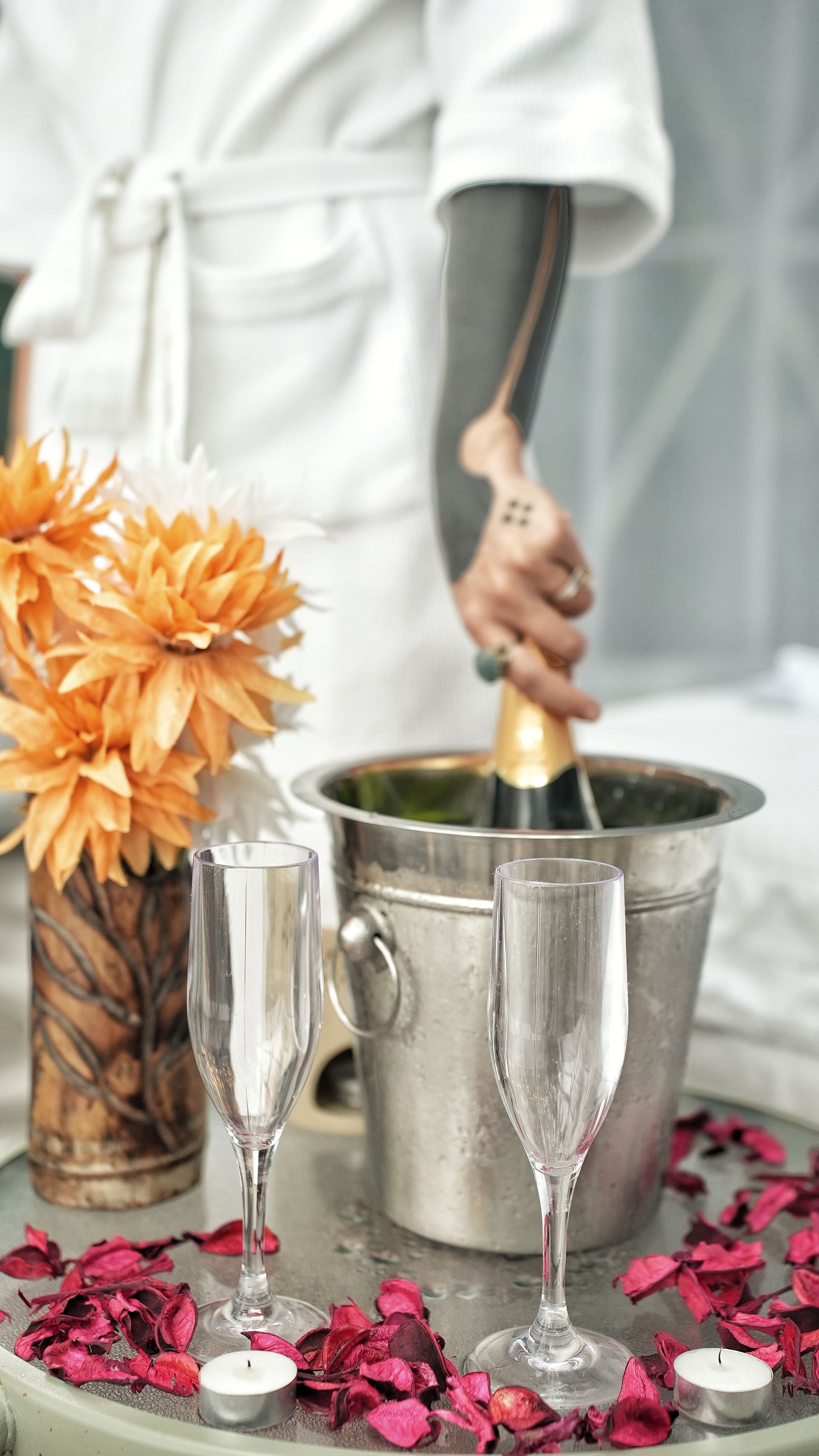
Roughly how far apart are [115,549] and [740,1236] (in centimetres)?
49

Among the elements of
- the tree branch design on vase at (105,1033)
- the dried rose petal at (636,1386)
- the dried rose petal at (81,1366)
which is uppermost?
the tree branch design on vase at (105,1033)

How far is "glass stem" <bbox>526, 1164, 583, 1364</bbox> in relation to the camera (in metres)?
0.58

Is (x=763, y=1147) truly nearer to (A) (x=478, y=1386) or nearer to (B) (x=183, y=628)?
(A) (x=478, y=1386)

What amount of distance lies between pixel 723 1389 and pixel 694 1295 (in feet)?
0.36

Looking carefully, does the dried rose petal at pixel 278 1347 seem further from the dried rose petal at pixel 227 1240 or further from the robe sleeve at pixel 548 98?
the robe sleeve at pixel 548 98

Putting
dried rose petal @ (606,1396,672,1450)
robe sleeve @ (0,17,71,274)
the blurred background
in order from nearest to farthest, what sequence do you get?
1. dried rose petal @ (606,1396,672,1450)
2. robe sleeve @ (0,17,71,274)
3. the blurred background

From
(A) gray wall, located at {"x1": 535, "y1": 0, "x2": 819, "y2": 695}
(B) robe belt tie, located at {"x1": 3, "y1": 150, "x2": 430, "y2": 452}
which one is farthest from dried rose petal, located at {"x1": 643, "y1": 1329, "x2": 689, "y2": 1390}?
(A) gray wall, located at {"x1": 535, "y1": 0, "x2": 819, "y2": 695}

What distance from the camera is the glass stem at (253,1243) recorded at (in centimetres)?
61

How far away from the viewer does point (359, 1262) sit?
70 centimetres

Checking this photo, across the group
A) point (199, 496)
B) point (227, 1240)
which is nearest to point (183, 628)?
point (199, 496)

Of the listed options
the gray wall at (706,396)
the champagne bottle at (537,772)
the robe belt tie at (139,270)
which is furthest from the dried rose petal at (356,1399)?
the gray wall at (706,396)

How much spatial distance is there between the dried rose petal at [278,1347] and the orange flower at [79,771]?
Answer: 25cm

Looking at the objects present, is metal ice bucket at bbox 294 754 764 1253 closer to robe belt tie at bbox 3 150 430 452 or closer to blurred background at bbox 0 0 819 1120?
robe belt tie at bbox 3 150 430 452

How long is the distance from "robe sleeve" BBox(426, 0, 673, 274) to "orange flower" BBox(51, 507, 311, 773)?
1.22 ft
